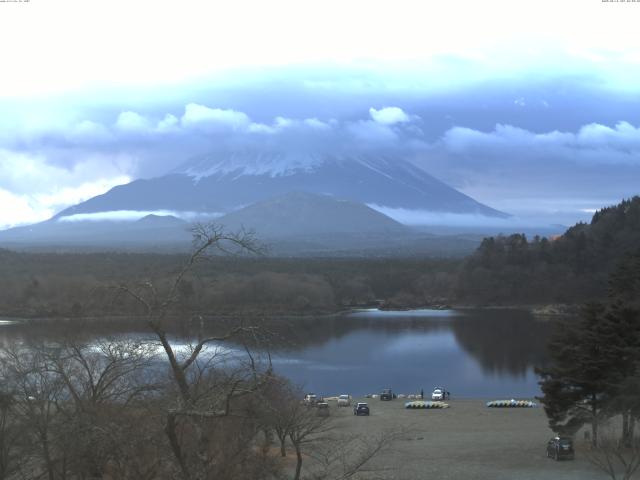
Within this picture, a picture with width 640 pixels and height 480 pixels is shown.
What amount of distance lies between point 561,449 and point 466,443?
11.8ft

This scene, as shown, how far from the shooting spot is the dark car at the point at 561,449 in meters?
18.1

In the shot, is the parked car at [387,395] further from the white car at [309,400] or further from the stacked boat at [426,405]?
the white car at [309,400]

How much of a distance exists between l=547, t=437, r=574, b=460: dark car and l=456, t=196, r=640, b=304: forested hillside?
190 feet

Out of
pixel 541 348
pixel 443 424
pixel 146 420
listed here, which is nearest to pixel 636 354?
pixel 443 424

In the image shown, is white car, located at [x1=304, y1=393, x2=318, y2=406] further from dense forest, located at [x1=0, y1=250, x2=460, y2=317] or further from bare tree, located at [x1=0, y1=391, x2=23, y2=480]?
dense forest, located at [x1=0, y1=250, x2=460, y2=317]

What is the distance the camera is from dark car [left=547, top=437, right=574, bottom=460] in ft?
59.5

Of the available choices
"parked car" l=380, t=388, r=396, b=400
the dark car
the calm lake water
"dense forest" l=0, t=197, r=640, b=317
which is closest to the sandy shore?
the dark car

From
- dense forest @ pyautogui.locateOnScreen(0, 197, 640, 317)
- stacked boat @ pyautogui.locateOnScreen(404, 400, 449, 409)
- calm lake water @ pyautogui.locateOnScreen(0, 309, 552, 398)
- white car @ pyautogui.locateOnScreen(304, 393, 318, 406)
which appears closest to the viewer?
white car @ pyautogui.locateOnScreen(304, 393, 318, 406)

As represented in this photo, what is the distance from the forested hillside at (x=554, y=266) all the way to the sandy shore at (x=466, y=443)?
49.7m

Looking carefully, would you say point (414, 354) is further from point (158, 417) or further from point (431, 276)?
point (431, 276)

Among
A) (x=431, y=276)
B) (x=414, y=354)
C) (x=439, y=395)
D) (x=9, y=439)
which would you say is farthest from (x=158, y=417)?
(x=431, y=276)

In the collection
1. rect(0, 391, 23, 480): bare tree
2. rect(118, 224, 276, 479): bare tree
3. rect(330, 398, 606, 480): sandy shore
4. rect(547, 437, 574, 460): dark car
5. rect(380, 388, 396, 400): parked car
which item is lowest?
rect(380, 388, 396, 400): parked car

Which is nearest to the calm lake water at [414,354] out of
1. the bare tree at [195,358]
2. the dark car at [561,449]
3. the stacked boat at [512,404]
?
the stacked boat at [512,404]

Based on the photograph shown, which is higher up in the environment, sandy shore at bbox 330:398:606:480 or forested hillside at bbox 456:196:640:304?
forested hillside at bbox 456:196:640:304
